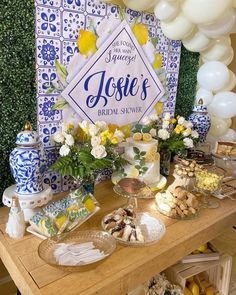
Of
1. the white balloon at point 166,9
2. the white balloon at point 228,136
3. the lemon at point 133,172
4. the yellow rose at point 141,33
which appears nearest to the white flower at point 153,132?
the lemon at point 133,172

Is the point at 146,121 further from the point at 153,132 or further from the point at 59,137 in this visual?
the point at 59,137

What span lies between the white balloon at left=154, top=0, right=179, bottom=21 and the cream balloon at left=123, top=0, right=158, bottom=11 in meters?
0.04

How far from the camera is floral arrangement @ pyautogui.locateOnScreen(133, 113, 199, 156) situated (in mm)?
1700

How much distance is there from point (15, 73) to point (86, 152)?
493 millimetres

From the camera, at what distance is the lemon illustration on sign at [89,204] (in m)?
1.24

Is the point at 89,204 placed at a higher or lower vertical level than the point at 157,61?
lower

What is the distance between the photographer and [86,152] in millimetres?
1309

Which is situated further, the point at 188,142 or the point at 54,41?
the point at 188,142

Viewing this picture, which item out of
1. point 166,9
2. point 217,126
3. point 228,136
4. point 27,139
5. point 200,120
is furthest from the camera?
point 228,136

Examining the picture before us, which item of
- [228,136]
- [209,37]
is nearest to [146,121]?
[209,37]

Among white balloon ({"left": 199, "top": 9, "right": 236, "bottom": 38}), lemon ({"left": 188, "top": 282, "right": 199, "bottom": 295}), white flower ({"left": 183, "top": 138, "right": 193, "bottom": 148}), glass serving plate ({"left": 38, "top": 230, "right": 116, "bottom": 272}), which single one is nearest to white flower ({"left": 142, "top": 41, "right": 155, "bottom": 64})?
white balloon ({"left": 199, "top": 9, "right": 236, "bottom": 38})

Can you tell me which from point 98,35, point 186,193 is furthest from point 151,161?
point 98,35

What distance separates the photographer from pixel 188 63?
82.7 inches

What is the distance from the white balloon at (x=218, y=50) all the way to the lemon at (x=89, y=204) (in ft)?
4.81
